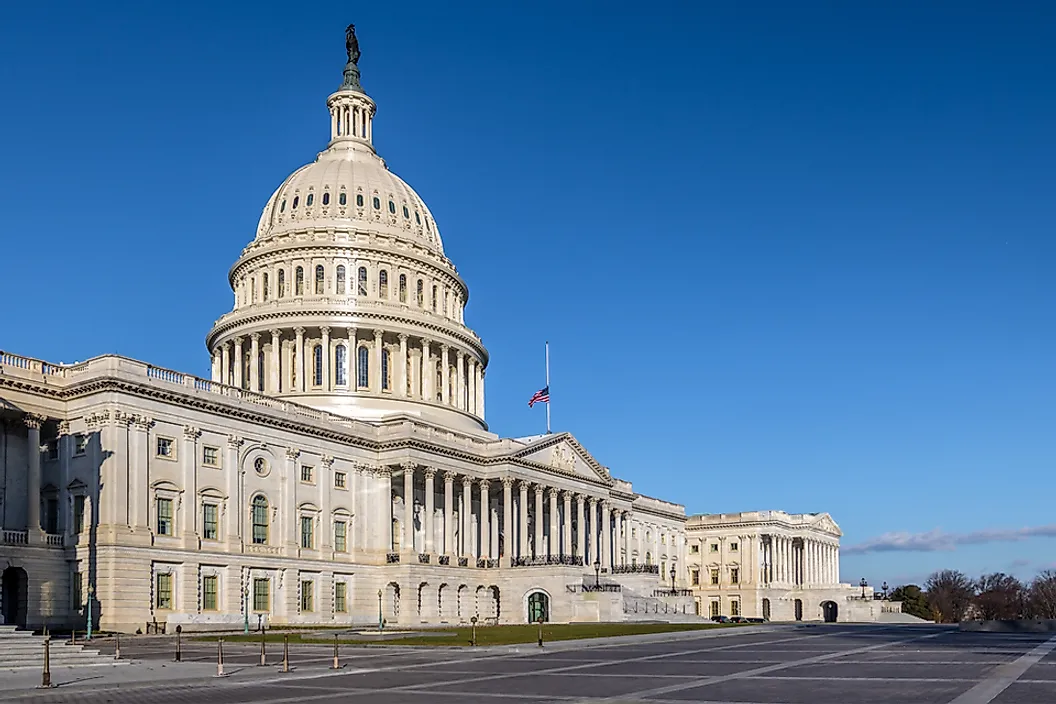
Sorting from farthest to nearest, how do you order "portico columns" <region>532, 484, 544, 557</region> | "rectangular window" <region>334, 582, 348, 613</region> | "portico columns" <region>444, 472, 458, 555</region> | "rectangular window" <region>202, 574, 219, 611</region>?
"portico columns" <region>532, 484, 544, 557</region> < "portico columns" <region>444, 472, 458, 555</region> < "rectangular window" <region>334, 582, 348, 613</region> < "rectangular window" <region>202, 574, 219, 611</region>

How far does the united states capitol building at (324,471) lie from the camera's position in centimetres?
7400

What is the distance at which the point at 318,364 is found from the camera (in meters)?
115

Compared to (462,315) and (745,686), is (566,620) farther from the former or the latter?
(745,686)

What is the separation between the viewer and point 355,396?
112750 mm

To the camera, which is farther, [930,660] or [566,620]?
[566,620]

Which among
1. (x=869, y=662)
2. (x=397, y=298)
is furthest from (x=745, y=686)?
(x=397, y=298)

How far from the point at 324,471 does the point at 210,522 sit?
42.3ft

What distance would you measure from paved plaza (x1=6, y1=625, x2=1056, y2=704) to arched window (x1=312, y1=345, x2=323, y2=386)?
199ft

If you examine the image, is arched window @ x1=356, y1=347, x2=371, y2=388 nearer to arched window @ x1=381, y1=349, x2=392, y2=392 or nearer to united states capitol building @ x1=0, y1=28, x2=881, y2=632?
united states capitol building @ x1=0, y1=28, x2=881, y2=632

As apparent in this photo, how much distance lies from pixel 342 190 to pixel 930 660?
93.7 metres

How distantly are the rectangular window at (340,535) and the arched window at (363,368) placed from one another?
21568mm

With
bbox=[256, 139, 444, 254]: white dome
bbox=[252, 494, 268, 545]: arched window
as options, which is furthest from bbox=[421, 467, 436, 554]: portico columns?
bbox=[256, 139, 444, 254]: white dome

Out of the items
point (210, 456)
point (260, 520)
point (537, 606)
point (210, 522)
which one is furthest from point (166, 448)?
point (537, 606)

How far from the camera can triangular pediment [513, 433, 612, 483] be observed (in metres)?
110
